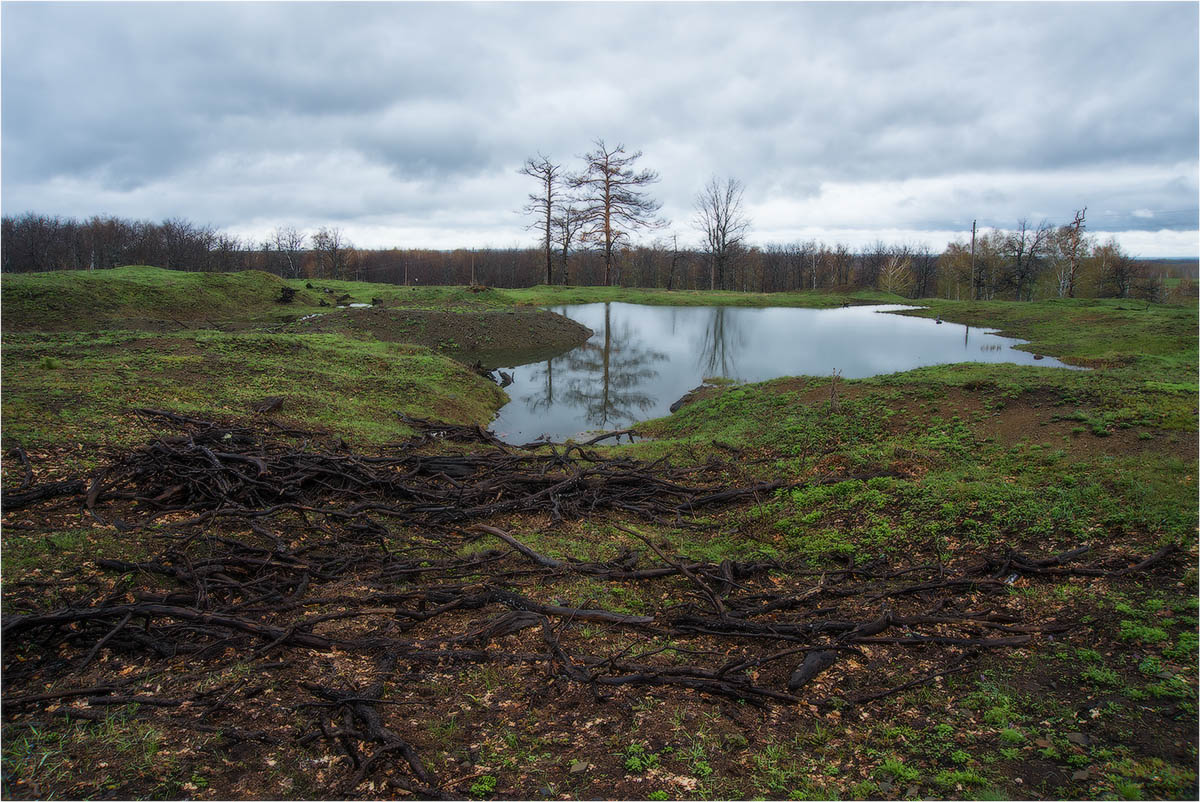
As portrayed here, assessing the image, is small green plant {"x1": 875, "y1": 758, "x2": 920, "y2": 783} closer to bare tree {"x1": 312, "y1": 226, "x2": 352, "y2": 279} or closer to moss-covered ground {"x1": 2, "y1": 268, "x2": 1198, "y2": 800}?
moss-covered ground {"x1": 2, "y1": 268, "x2": 1198, "y2": 800}

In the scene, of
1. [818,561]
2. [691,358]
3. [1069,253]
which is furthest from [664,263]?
[818,561]

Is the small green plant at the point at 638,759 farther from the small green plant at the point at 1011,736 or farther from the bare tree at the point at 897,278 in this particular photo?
the bare tree at the point at 897,278

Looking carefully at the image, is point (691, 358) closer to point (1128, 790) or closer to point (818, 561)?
point (818, 561)

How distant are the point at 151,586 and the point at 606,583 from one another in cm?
331

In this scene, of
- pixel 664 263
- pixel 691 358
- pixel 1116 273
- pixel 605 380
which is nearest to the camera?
pixel 605 380

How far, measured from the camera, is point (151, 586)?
14.1ft

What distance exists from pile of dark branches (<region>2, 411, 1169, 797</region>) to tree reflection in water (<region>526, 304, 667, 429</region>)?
8.43 metres

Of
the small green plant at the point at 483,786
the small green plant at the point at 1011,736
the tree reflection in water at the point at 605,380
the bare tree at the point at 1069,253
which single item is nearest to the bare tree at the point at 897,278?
the bare tree at the point at 1069,253

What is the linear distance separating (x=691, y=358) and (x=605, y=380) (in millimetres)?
4406

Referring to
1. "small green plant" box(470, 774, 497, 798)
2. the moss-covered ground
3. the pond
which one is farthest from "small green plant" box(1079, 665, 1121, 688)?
the pond

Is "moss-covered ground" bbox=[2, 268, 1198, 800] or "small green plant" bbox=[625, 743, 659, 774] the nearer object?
"moss-covered ground" bbox=[2, 268, 1198, 800]

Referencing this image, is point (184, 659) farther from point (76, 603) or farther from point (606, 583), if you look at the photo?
point (606, 583)

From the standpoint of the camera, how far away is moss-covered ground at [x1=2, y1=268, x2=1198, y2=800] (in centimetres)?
271

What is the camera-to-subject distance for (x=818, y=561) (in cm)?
545
